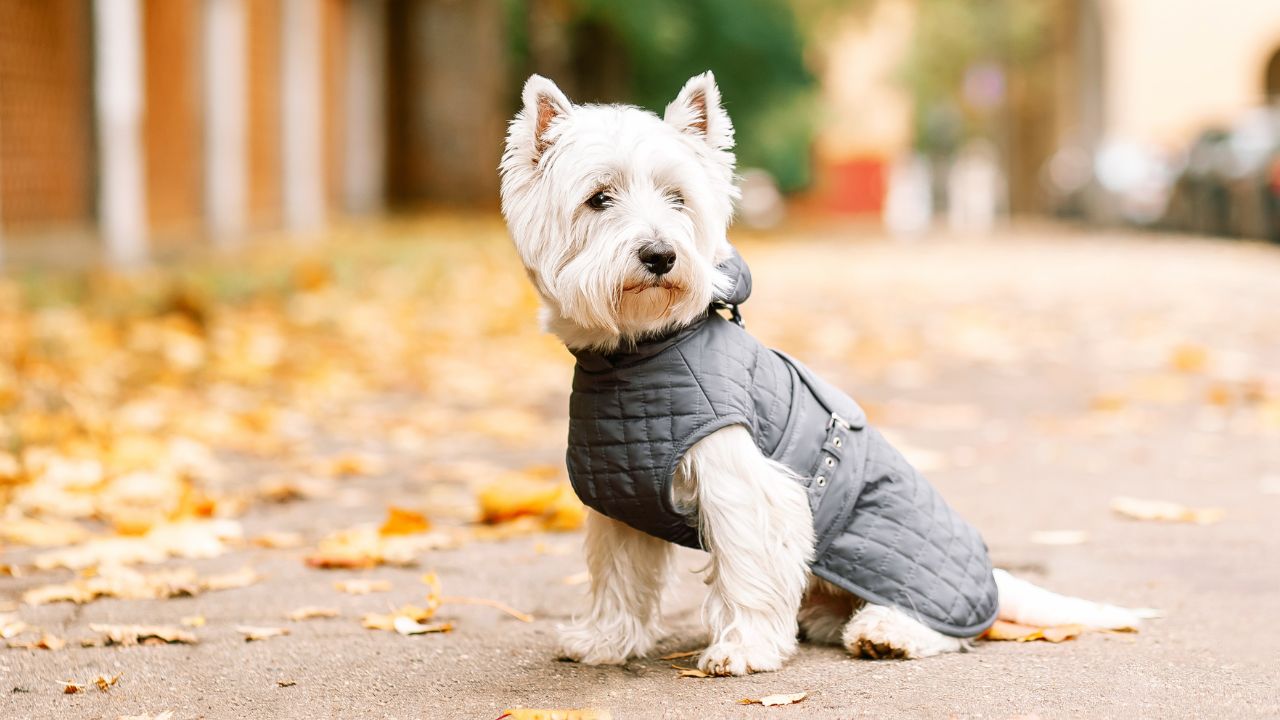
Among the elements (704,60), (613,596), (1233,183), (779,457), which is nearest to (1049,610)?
(779,457)

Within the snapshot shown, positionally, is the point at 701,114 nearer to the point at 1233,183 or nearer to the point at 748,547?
the point at 748,547

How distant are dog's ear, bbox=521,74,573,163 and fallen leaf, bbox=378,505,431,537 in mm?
1902

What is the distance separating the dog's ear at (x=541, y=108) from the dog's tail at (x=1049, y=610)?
160 centimetres

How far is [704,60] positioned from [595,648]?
27.2m

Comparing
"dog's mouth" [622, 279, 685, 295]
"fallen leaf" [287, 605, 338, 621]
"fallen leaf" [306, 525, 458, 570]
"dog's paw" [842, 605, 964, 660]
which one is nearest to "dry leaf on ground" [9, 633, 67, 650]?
"fallen leaf" [287, 605, 338, 621]

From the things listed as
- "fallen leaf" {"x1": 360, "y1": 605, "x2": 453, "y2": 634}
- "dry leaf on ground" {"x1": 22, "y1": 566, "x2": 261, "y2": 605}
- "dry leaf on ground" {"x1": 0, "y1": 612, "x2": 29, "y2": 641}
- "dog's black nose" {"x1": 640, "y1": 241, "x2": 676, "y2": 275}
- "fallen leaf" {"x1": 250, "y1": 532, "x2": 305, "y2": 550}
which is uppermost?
"dog's black nose" {"x1": 640, "y1": 241, "x2": 676, "y2": 275}

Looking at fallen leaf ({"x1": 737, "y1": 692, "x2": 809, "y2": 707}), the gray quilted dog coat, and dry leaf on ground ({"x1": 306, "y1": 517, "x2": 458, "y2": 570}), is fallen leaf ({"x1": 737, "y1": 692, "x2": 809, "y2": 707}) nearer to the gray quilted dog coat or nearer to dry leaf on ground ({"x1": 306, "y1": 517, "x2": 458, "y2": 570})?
the gray quilted dog coat

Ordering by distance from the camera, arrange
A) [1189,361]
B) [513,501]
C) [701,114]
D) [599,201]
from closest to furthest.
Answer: [599,201] → [701,114] → [513,501] → [1189,361]

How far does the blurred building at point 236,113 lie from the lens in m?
12.7

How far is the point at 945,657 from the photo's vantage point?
342cm

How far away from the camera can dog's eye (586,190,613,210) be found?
3.16 meters

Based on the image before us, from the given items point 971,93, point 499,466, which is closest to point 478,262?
point 499,466

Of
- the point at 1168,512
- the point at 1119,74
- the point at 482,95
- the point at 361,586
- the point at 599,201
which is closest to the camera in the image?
the point at 599,201

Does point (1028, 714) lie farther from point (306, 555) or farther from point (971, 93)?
point (971, 93)
